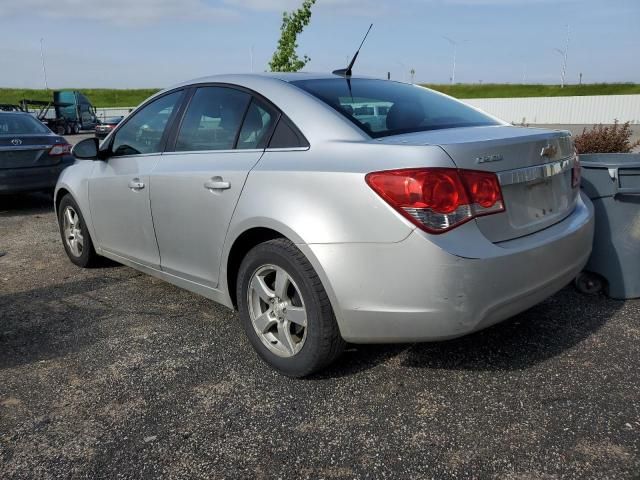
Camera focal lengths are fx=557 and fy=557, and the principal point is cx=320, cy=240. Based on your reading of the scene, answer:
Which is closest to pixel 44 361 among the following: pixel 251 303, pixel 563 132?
pixel 251 303

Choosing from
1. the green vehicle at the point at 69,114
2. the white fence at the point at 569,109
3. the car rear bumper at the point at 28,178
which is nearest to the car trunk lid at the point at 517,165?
the car rear bumper at the point at 28,178

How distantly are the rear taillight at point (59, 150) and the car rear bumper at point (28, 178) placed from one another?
145 mm

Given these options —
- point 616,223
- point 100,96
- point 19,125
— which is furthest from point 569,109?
point 100,96

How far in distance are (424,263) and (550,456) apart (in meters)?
0.92

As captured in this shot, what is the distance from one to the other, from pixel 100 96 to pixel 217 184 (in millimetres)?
86317

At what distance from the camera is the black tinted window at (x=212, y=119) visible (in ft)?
Result: 10.7

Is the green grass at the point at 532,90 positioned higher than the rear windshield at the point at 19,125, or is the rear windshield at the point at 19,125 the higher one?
the green grass at the point at 532,90

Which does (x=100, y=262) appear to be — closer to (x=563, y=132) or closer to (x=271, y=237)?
(x=271, y=237)

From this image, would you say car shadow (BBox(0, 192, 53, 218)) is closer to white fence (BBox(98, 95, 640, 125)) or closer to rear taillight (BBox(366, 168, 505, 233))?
rear taillight (BBox(366, 168, 505, 233))

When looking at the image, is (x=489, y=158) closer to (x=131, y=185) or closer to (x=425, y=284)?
(x=425, y=284)

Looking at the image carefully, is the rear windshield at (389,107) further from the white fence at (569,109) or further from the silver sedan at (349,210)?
the white fence at (569,109)

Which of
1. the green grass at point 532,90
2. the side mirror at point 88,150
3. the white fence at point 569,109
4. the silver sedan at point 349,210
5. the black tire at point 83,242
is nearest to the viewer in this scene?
the silver sedan at point 349,210

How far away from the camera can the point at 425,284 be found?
7.68 ft

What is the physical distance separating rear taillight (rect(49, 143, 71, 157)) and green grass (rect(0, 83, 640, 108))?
2391 inches
